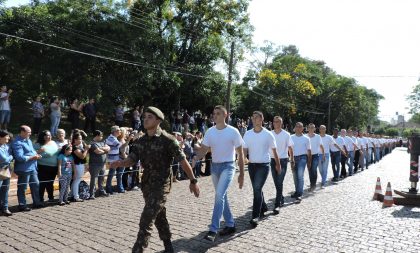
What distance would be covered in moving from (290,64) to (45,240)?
54.0 metres

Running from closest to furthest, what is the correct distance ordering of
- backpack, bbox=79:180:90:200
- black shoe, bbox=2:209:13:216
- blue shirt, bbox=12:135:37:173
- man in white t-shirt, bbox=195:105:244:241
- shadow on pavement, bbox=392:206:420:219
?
man in white t-shirt, bbox=195:105:244:241 → black shoe, bbox=2:209:13:216 → shadow on pavement, bbox=392:206:420:219 → blue shirt, bbox=12:135:37:173 → backpack, bbox=79:180:90:200

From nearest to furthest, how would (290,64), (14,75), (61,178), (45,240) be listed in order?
1. (45,240)
2. (61,178)
3. (14,75)
4. (290,64)

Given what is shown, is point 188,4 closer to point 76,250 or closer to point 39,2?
point 39,2

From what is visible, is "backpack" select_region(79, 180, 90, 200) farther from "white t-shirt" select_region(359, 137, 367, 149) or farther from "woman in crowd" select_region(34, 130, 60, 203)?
"white t-shirt" select_region(359, 137, 367, 149)

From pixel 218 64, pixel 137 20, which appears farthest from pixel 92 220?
pixel 218 64

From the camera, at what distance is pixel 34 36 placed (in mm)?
20500

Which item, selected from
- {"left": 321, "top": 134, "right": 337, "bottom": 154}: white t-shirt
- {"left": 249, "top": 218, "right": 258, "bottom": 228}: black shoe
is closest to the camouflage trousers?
{"left": 249, "top": 218, "right": 258, "bottom": 228}: black shoe

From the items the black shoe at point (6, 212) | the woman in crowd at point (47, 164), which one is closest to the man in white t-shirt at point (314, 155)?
the woman in crowd at point (47, 164)

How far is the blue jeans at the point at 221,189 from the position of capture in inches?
226

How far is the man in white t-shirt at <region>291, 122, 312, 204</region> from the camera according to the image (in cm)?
930

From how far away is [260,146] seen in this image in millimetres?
6773

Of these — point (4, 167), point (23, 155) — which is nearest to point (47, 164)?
point (23, 155)

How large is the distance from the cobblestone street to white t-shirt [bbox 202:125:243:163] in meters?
1.25

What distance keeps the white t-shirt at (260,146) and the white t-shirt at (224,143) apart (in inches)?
33.7
